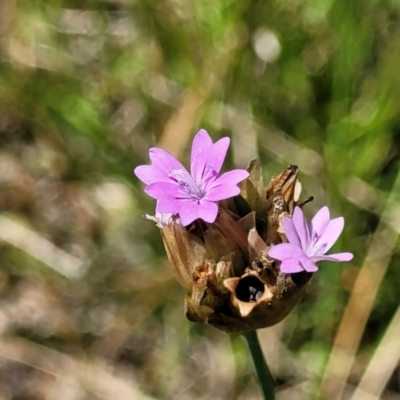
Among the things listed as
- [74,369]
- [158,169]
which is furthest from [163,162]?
[74,369]

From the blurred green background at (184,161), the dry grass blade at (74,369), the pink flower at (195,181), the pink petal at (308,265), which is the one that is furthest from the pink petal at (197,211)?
the dry grass blade at (74,369)

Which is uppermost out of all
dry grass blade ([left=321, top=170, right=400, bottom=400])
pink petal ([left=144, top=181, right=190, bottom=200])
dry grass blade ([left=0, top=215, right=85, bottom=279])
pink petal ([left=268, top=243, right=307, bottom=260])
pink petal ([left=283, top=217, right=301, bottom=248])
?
dry grass blade ([left=0, top=215, right=85, bottom=279])

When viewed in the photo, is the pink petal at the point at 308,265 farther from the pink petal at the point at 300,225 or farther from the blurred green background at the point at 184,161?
the blurred green background at the point at 184,161

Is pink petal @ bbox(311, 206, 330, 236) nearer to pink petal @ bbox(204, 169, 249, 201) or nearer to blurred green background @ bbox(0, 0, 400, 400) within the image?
pink petal @ bbox(204, 169, 249, 201)

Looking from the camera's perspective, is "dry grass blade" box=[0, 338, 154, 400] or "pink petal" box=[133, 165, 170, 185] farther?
"dry grass blade" box=[0, 338, 154, 400]

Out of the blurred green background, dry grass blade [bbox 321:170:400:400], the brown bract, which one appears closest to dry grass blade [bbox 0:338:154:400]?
the blurred green background

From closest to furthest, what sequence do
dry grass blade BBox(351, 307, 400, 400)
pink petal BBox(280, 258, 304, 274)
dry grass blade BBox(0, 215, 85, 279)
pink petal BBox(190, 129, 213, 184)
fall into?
pink petal BBox(280, 258, 304, 274)
pink petal BBox(190, 129, 213, 184)
dry grass blade BBox(351, 307, 400, 400)
dry grass blade BBox(0, 215, 85, 279)

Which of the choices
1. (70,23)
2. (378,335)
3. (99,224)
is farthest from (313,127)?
(70,23)

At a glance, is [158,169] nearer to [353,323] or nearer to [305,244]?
[305,244]
